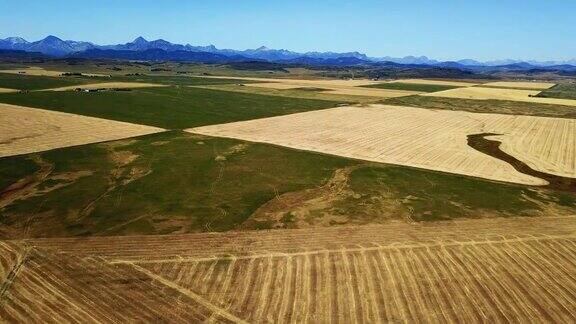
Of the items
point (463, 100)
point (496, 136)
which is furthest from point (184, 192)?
point (463, 100)

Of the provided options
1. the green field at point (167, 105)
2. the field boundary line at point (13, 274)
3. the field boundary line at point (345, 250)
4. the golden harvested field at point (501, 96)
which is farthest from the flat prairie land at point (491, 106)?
the field boundary line at point (13, 274)

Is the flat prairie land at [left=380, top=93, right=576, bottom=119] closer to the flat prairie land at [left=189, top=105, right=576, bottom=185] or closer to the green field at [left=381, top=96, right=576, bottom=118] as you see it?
the green field at [left=381, top=96, right=576, bottom=118]

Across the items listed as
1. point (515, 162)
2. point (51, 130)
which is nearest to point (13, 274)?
point (51, 130)

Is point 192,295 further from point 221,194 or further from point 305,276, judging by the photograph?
point 221,194

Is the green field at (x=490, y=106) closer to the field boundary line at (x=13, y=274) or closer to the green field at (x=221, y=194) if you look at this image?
the green field at (x=221, y=194)

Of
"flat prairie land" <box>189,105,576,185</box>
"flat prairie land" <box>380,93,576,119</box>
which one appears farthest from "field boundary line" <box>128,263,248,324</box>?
"flat prairie land" <box>380,93,576,119</box>

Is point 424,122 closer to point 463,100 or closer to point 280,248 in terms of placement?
point 463,100
